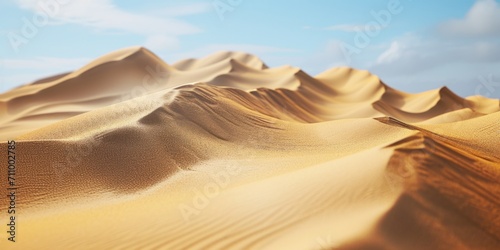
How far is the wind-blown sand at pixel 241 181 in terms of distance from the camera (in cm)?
533

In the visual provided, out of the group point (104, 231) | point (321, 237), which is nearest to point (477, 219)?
point (321, 237)

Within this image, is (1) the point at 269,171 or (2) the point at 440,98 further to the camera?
(2) the point at 440,98

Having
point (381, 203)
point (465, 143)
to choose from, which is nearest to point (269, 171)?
point (381, 203)

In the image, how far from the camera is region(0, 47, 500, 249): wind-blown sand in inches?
210

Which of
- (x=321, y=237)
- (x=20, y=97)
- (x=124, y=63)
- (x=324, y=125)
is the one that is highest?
(x=321, y=237)

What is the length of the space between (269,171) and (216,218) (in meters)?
2.72

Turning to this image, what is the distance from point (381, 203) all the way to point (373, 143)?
532cm

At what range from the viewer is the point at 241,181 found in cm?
813

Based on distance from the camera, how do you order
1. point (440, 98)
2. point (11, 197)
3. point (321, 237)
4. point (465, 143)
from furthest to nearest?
point (440, 98)
point (465, 143)
point (11, 197)
point (321, 237)

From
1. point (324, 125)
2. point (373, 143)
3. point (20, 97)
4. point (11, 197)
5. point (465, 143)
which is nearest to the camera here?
point (11, 197)

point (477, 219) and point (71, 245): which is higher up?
point (477, 219)

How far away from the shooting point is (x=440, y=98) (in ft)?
109

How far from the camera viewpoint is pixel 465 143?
12109 millimetres

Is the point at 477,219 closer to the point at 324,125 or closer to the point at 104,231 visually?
Answer: the point at 104,231
